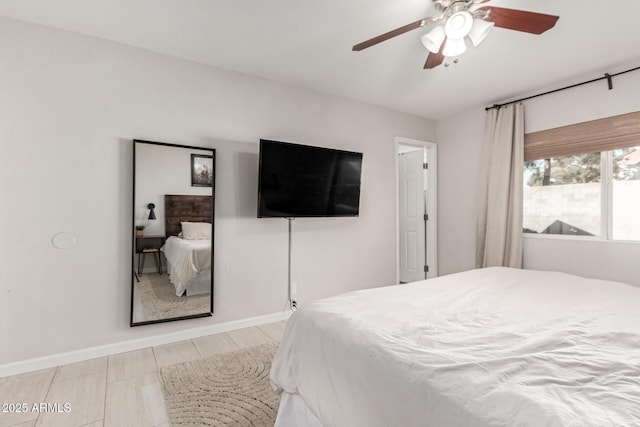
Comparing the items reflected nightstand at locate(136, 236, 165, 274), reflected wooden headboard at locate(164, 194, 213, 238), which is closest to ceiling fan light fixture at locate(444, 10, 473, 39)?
reflected wooden headboard at locate(164, 194, 213, 238)

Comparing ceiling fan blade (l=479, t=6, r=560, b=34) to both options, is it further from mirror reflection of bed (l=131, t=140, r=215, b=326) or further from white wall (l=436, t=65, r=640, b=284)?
mirror reflection of bed (l=131, t=140, r=215, b=326)

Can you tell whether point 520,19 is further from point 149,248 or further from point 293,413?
point 149,248

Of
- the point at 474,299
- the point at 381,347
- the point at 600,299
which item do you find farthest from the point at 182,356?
the point at 600,299

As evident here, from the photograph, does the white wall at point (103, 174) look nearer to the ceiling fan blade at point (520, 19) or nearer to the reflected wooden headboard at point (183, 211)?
the reflected wooden headboard at point (183, 211)

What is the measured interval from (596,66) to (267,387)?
12.6 ft

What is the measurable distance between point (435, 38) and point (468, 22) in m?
0.19

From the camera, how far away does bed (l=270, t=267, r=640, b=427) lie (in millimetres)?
819

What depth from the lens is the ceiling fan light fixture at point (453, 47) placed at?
1872mm

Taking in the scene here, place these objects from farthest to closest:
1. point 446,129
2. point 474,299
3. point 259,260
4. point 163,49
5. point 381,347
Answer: point 446,129 → point 259,260 → point 163,49 → point 474,299 → point 381,347

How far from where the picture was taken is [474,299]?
180 centimetres

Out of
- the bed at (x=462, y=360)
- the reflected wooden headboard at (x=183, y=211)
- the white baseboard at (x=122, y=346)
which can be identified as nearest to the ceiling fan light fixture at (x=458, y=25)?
the bed at (x=462, y=360)

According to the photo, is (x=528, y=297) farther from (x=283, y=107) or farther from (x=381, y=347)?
(x=283, y=107)

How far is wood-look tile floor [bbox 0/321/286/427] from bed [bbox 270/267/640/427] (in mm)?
882

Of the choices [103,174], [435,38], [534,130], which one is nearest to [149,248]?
[103,174]
